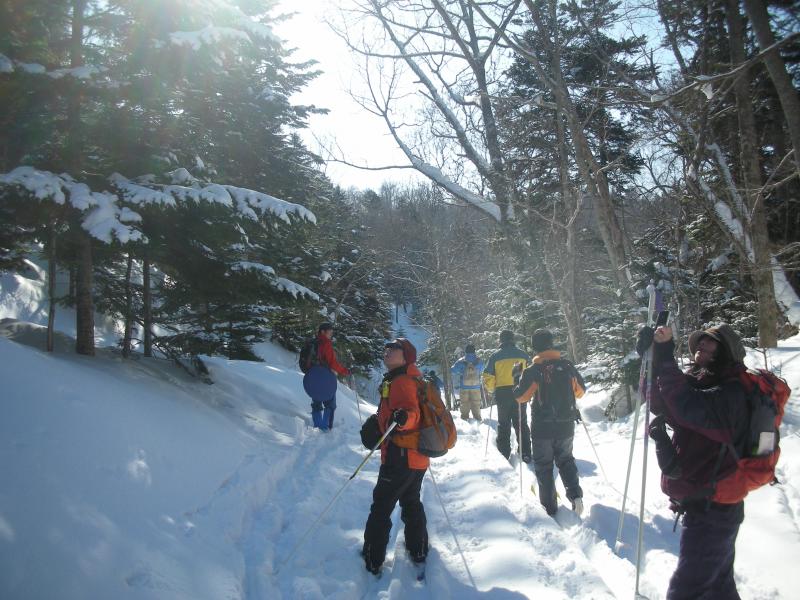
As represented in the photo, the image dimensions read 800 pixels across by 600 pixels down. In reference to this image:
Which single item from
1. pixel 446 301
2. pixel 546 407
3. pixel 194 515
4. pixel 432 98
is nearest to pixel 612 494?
pixel 546 407

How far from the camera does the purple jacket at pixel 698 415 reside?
2.68 metres

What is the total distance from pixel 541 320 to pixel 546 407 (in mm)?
14203

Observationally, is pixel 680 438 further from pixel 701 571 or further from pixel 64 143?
pixel 64 143

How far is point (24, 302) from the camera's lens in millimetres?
13875

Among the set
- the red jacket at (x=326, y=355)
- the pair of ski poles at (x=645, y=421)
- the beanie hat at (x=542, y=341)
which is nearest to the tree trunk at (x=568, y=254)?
the beanie hat at (x=542, y=341)

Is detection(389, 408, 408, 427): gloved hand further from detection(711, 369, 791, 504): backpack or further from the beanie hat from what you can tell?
the beanie hat

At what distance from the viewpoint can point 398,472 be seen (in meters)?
3.92

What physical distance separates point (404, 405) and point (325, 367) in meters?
4.75

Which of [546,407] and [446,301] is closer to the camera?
[546,407]

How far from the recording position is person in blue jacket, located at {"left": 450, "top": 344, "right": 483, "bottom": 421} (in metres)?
12.2

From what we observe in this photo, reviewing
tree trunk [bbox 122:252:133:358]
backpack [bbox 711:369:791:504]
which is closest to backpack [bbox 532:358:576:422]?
backpack [bbox 711:369:791:504]

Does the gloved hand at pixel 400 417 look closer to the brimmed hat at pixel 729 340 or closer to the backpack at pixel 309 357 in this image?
the brimmed hat at pixel 729 340

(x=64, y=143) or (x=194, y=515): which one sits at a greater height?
(x=64, y=143)

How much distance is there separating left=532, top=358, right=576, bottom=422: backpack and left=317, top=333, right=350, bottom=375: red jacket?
408cm
